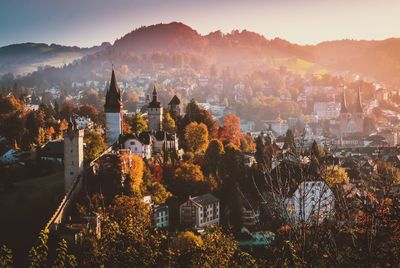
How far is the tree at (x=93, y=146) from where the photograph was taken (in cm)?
2361

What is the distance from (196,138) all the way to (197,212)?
7411mm

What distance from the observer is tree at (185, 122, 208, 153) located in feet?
93.9

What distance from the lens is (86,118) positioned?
124 ft

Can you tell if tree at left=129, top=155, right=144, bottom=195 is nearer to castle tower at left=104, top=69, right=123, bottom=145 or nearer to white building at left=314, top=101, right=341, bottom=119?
castle tower at left=104, top=69, right=123, bottom=145

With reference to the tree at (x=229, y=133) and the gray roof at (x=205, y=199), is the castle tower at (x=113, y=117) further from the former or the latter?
the tree at (x=229, y=133)

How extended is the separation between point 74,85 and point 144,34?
55.8 metres

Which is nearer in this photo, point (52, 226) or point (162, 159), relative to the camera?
point (52, 226)

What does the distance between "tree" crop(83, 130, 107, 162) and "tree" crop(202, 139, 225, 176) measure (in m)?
4.63

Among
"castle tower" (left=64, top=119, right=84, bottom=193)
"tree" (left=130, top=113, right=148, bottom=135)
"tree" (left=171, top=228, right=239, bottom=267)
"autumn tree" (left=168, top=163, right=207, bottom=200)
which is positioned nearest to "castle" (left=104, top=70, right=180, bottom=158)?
"tree" (left=130, top=113, right=148, bottom=135)

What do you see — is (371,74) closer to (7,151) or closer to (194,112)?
(194,112)

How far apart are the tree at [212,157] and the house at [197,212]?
329cm

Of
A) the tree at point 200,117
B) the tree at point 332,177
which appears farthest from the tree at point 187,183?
the tree at point 200,117

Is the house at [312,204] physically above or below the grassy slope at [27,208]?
above

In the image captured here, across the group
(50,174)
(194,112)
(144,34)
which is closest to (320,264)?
(50,174)
